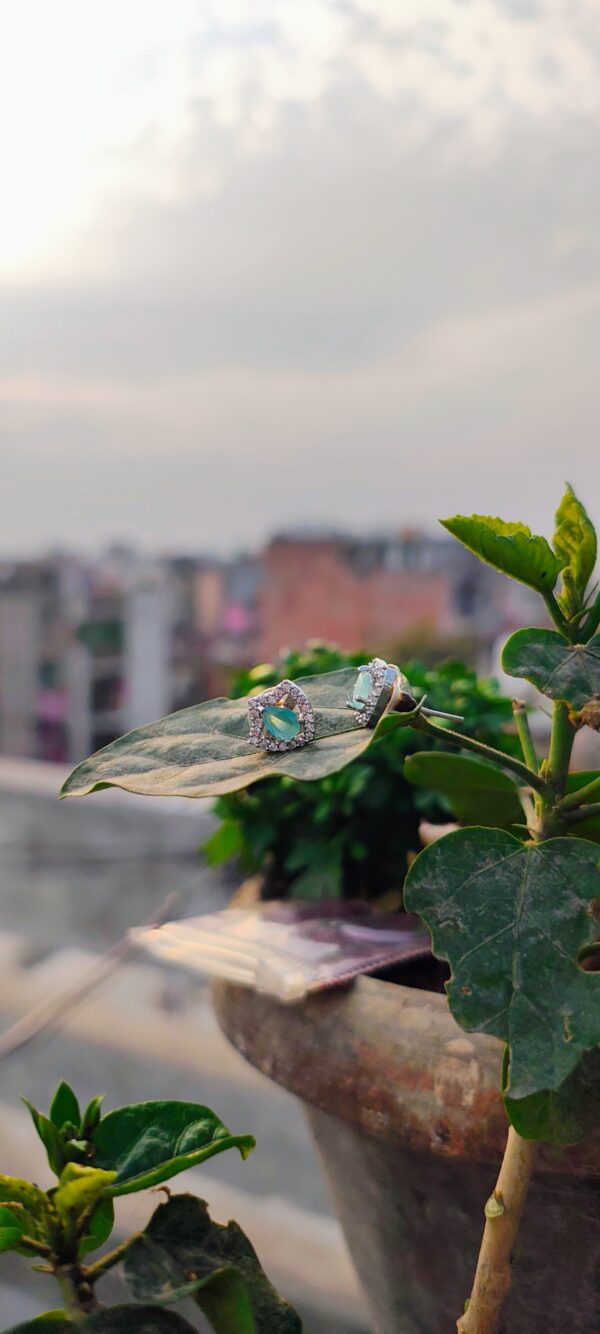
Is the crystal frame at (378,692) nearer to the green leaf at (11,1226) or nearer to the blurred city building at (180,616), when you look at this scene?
the green leaf at (11,1226)

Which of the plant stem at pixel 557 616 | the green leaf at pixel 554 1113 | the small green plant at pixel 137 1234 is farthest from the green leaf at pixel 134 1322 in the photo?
the plant stem at pixel 557 616

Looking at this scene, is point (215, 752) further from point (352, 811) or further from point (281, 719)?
Answer: point (352, 811)

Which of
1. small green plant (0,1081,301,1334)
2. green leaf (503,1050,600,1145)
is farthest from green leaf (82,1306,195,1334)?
green leaf (503,1050,600,1145)

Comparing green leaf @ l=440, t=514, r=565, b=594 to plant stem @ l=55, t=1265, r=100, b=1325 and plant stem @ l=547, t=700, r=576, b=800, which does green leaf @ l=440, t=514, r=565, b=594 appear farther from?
plant stem @ l=55, t=1265, r=100, b=1325

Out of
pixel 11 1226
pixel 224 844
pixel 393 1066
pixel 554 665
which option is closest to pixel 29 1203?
pixel 11 1226

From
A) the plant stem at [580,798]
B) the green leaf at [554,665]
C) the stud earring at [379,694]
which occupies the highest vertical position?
the green leaf at [554,665]

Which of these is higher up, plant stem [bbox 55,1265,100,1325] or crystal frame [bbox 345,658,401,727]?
crystal frame [bbox 345,658,401,727]
